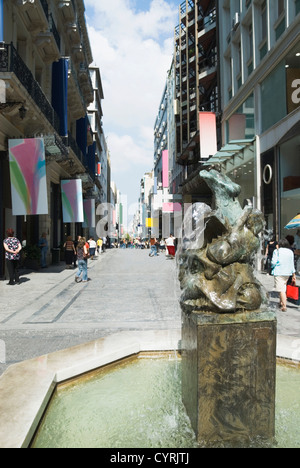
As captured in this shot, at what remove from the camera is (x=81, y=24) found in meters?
30.5

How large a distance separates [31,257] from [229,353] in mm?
15686

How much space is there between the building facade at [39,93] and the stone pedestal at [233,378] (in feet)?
39.4

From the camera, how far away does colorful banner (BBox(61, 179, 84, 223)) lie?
20.6m

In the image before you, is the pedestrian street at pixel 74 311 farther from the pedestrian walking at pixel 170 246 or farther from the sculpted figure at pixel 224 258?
the pedestrian walking at pixel 170 246

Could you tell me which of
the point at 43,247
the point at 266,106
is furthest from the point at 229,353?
the point at 43,247

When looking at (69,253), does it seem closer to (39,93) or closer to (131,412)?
(39,93)

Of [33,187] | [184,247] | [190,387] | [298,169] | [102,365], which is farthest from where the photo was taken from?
[298,169]

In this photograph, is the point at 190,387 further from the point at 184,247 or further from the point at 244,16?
the point at 244,16

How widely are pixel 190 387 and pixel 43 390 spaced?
135 cm

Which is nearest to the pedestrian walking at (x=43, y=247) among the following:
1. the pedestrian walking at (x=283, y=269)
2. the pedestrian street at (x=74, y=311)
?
the pedestrian street at (x=74, y=311)

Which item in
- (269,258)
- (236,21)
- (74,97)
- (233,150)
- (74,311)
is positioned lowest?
(74,311)

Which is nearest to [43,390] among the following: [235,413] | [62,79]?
[235,413]

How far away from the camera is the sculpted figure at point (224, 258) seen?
3014 millimetres

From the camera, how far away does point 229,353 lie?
112 inches
